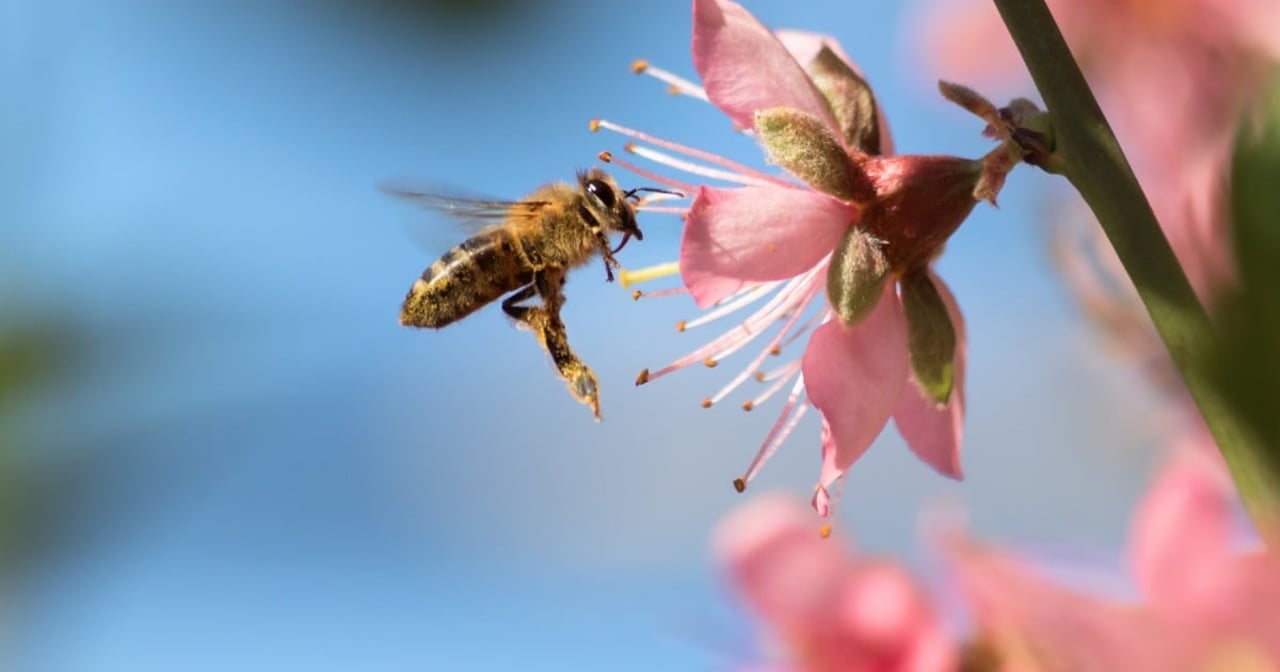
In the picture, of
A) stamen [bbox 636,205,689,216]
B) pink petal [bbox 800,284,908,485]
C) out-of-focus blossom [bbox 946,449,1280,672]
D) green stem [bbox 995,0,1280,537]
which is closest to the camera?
out-of-focus blossom [bbox 946,449,1280,672]

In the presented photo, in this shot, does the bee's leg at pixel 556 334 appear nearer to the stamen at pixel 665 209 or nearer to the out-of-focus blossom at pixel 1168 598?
the stamen at pixel 665 209

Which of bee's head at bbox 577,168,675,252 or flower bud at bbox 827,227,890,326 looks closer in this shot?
flower bud at bbox 827,227,890,326

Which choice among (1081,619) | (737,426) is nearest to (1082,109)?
(1081,619)

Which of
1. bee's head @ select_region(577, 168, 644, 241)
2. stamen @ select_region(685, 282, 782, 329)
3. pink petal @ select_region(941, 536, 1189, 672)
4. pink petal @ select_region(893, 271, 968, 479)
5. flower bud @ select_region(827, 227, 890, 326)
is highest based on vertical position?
bee's head @ select_region(577, 168, 644, 241)

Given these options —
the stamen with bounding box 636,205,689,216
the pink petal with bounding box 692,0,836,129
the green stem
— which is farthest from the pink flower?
the green stem

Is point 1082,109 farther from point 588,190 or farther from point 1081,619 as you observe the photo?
point 588,190

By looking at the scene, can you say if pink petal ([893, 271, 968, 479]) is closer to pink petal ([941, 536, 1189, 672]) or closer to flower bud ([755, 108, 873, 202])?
flower bud ([755, 108, 873, 202])
